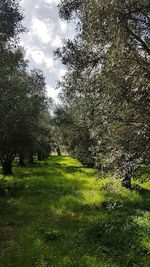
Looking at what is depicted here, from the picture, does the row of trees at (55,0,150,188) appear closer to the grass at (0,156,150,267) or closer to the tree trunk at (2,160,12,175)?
the grass at (0,156,150,267)

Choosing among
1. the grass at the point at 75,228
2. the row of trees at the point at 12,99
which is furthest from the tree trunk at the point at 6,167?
the grass at the point at 75,228

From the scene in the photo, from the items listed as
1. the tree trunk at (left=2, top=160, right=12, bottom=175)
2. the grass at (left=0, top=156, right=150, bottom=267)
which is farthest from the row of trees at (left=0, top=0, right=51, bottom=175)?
the grass at (left=0, top=156, right=150, bottom=267)

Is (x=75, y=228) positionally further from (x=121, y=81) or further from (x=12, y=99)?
(x=12, y=99)

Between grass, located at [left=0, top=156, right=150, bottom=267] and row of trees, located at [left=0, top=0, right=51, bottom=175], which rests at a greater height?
row of trees, located at [left=0, top=0, right=51, bottom=175]

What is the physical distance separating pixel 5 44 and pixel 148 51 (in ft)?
36.4

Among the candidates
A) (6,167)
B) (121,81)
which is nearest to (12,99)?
(6,167)

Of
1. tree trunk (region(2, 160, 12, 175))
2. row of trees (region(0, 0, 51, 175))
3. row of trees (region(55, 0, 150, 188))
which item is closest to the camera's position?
row of trees (region(55, 0, 150, 188))

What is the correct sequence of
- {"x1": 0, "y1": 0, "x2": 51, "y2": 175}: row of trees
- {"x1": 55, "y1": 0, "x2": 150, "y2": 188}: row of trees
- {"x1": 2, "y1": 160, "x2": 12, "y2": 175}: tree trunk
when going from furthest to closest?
1. {"x1": 2, "y1": 160, "x2": 12, "y2": 175}: tree trunk
2. {"x1": 0, "y1": 0, "x2": 51, "y2": 175}: row of trees
3. {"x1": 55, "y1": 0, "x2": 150, "y2": 188}: row of trees

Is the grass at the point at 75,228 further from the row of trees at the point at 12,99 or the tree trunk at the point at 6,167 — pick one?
the tree trunk at the point at 6,167

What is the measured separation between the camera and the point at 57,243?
1669 cm

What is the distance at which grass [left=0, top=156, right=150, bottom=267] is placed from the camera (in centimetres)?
1462

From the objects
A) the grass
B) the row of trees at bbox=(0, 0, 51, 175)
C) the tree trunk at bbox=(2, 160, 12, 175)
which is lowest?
the grass

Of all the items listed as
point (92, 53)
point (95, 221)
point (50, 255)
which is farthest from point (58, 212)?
point (92, 53)

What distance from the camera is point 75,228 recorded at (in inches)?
757
